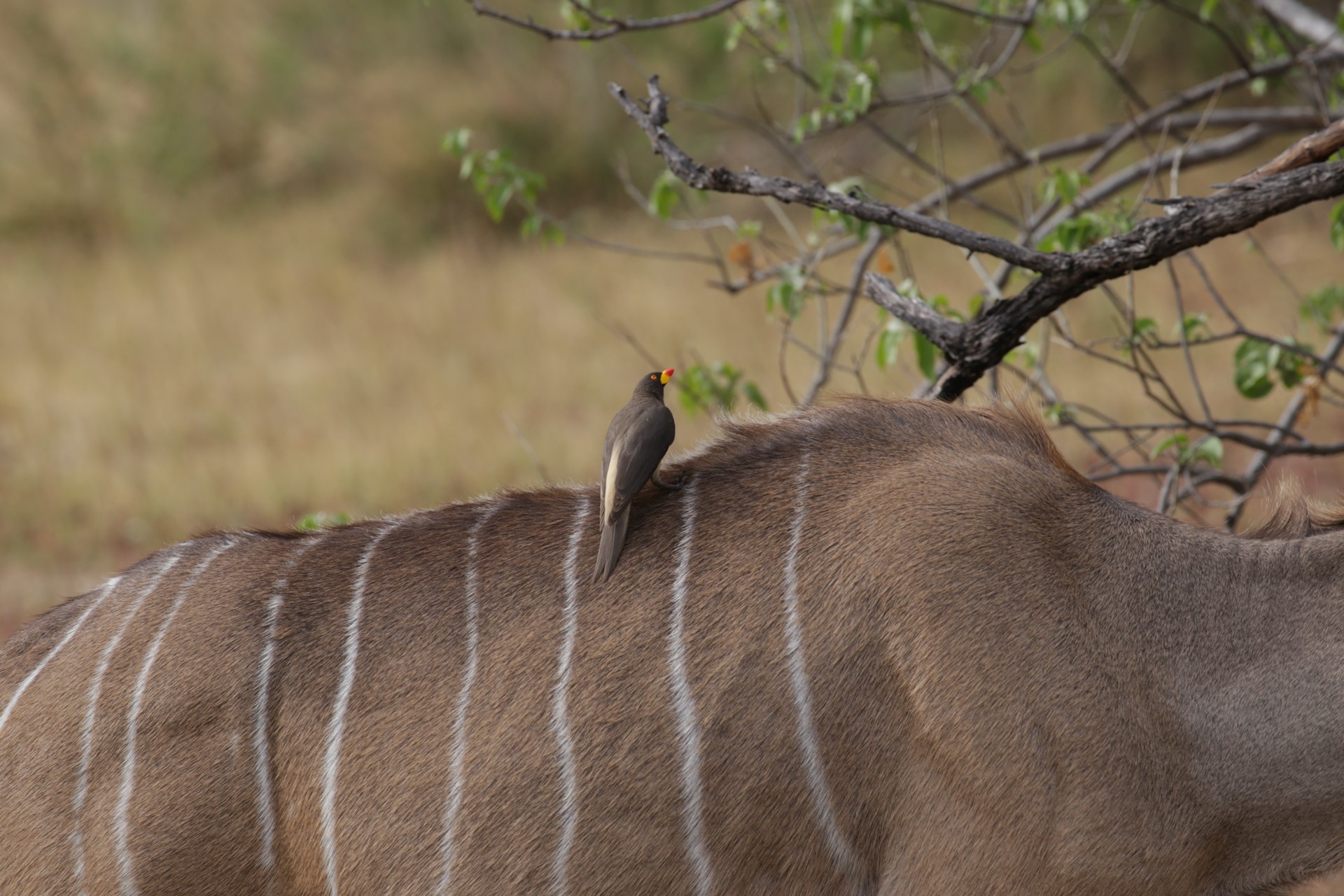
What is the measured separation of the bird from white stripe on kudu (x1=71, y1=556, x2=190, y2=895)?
0.96 metres

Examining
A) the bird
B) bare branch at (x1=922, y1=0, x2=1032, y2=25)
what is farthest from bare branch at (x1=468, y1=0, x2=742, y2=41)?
the bird

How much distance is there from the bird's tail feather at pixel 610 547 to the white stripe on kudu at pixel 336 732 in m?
0.49

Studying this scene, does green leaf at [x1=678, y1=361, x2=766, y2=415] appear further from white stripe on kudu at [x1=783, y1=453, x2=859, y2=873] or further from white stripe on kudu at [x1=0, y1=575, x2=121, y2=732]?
white stripe on kudu at [x1=0, y1=575, x2=121, y2=732]

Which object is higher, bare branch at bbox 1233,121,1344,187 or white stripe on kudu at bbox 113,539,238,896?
bare branch at bbox 1233,121,1344,187

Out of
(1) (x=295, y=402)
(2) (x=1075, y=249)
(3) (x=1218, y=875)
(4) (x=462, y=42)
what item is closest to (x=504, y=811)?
(3) (x=1218, y=875)

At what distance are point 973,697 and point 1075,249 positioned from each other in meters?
1.75

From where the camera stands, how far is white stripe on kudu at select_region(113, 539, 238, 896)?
2307 millimetres

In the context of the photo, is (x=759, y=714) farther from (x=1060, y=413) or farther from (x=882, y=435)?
(x=1060, y=413)

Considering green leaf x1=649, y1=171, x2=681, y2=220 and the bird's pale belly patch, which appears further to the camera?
green leaf x1=649, y1=171, x2=681, y2=220

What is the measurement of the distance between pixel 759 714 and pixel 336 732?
786 millimetres

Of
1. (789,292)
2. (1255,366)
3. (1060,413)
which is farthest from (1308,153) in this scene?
(789,292)

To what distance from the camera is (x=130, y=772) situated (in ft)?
7.72

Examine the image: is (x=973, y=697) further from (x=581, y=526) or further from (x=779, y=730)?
(x=581, y=526)

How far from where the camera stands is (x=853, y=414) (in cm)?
258
